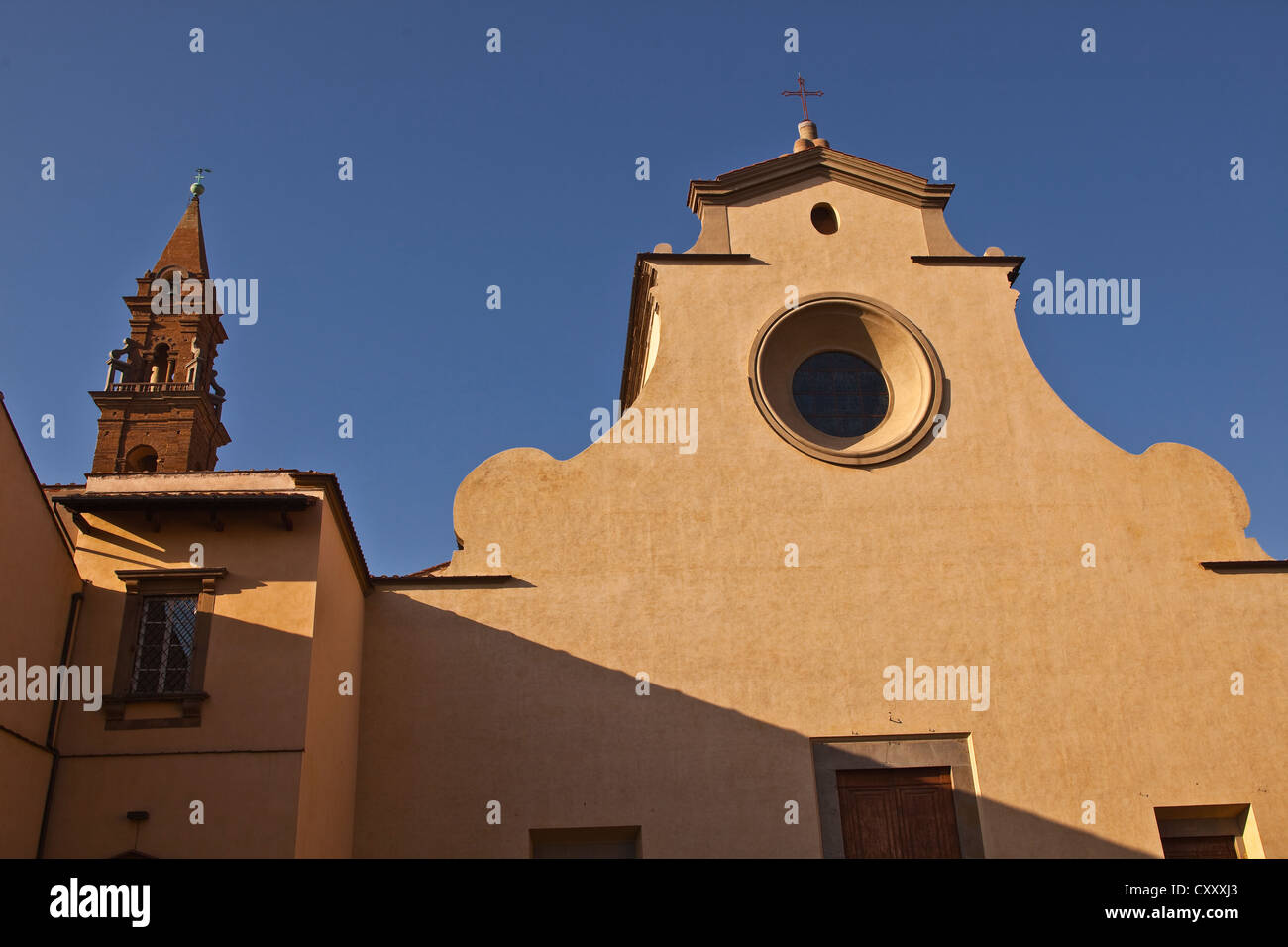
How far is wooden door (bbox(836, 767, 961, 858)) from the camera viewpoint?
40.0ft

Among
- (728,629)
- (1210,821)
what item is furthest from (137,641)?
(1210,821)

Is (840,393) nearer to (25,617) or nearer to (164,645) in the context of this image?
(164,645)

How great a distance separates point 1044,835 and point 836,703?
2.55 meters

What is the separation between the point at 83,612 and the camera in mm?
10656

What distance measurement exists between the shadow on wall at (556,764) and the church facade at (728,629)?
3cm

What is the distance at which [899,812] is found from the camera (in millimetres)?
12375

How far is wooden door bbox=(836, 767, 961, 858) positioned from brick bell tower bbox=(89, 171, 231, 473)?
20.1 metres

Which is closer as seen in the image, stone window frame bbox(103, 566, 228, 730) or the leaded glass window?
stone window frame bbox(103, 566, 228, 730)

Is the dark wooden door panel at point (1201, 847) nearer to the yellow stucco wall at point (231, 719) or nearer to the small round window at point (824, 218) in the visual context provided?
the small round window at point (824, 218)

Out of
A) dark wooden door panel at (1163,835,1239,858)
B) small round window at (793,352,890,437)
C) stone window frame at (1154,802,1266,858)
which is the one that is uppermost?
small round window at (793,352,890,437)

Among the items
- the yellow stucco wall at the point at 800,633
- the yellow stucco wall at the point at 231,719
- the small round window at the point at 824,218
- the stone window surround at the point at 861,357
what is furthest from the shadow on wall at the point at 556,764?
the small round window at the point at 824,218

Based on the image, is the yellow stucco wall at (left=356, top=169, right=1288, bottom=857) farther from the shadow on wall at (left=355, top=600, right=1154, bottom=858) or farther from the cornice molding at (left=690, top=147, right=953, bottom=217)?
the cornice molding at (left=690, top=147, right=953, bottom=217)

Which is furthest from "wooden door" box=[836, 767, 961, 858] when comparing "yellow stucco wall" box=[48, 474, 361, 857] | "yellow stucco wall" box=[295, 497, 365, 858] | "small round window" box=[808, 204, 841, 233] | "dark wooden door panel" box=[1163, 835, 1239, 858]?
"small round window" box=[808, 204, 841, 233]
